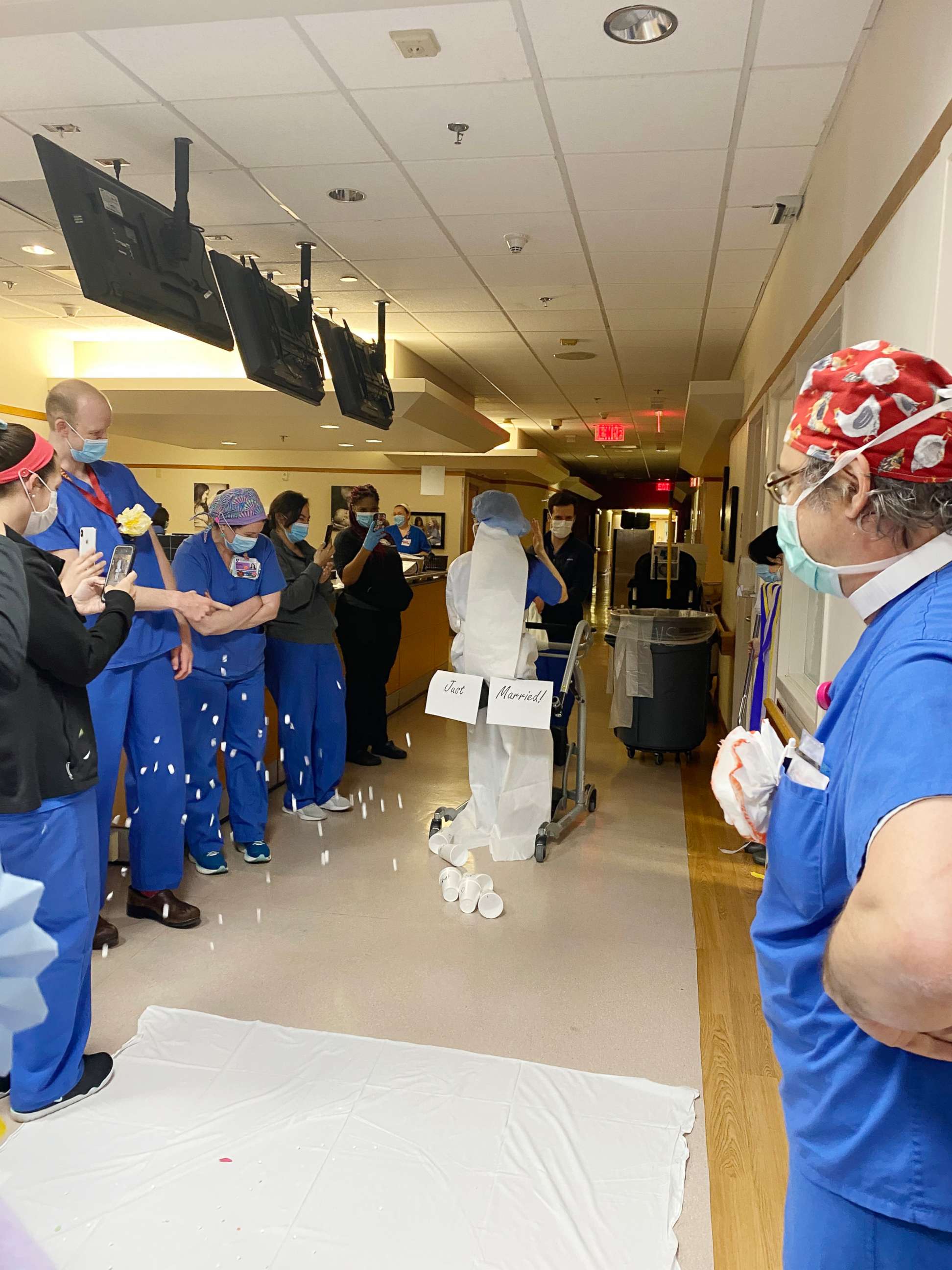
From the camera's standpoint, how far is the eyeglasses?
1.10 meters

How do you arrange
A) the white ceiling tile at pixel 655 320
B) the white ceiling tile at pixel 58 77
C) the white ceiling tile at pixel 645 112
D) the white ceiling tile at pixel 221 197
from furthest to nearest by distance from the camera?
1. the white ceiling tile at pixel 655 320
2. the white ceiling tile at pixel 221 197
3. the white ceiling tile at pixel 645 112
4. the white ceiling tile at pixel 58 77

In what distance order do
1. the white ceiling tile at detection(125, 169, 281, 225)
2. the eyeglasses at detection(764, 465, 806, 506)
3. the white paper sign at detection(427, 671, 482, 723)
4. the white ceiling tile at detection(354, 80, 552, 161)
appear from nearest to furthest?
the eyeglasses at detection(764, 465, 806, 506) → the white ceiling tile at detection(354, 80, 552, 161) → the white paper sign at detection(427, 671, 482, 723) → the white ceiling tile at detection(125, 169, 281, 225)

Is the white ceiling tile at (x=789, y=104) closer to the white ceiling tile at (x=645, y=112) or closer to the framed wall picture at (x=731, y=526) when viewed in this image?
the white ceiling tile at (x=645, y=112)

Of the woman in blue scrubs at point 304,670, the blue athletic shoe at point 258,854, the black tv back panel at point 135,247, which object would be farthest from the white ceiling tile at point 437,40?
the blue athletic shoe at point 258,854

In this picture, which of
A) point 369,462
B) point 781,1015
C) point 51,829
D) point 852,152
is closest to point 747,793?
point 781,1015

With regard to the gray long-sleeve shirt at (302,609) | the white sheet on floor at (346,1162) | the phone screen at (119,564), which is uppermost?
the phone screen at (119,564)

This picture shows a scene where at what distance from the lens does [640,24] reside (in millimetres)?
2656

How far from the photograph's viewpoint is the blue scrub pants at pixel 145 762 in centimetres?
283

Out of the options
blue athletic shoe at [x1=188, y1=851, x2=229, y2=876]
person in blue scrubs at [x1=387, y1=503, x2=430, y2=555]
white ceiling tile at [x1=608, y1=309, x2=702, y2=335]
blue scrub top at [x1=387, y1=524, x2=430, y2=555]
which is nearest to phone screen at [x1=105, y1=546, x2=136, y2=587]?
blue athletic shoe at [x1=188, y1=851, x2=229, y2=876]

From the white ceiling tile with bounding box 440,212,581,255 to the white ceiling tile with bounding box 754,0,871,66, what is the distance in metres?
1.63

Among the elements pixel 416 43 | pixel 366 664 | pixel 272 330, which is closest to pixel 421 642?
pixel 366 664

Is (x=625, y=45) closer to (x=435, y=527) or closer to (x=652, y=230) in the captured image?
(x=652, y=230)

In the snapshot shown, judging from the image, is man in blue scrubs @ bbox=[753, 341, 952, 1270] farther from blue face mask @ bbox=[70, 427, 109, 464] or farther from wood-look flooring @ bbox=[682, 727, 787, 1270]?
blue face mask @ bbox=[70, 427, 109, 464]

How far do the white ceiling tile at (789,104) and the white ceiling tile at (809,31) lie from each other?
0.07m
